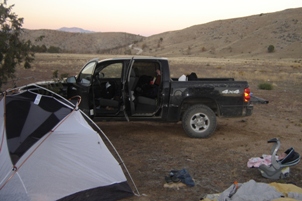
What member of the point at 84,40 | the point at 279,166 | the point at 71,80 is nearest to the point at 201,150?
the point at 279,166

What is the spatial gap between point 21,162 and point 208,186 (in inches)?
116

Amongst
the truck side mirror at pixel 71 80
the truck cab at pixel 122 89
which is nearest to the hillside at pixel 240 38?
the truck cab at pixel 122 89

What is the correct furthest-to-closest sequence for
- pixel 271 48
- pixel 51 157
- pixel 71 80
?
pixel 271 48 → pixel 71 80 → pixel 51 157

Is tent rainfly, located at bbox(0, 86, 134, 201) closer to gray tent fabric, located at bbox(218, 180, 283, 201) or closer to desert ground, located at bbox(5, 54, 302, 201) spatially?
desert ground, located at bbox(5, 54, 302, 201)

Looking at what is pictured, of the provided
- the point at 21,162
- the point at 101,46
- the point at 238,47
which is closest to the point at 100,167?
the point at 21,162

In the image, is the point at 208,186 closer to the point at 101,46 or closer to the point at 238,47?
the point at 238,47

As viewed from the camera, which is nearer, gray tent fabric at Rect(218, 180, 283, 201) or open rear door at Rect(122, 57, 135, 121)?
gray tent fabric at Rect(218, 180, 283, 201)

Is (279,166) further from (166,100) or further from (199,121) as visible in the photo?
→ (166,100)

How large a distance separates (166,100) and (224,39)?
251 feet

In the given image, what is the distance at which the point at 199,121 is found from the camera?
8641 millimetres

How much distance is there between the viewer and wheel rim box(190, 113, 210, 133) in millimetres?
8609

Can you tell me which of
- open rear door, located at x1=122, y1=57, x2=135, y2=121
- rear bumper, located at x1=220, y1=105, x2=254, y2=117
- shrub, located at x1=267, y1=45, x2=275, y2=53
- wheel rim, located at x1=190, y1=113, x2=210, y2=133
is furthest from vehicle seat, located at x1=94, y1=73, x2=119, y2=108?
shrub, located at x1=267, y1=45, x2=275, y2=53

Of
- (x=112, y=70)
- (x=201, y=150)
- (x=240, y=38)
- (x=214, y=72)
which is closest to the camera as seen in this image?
(x=201, y=150)

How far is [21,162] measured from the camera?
5.12m
